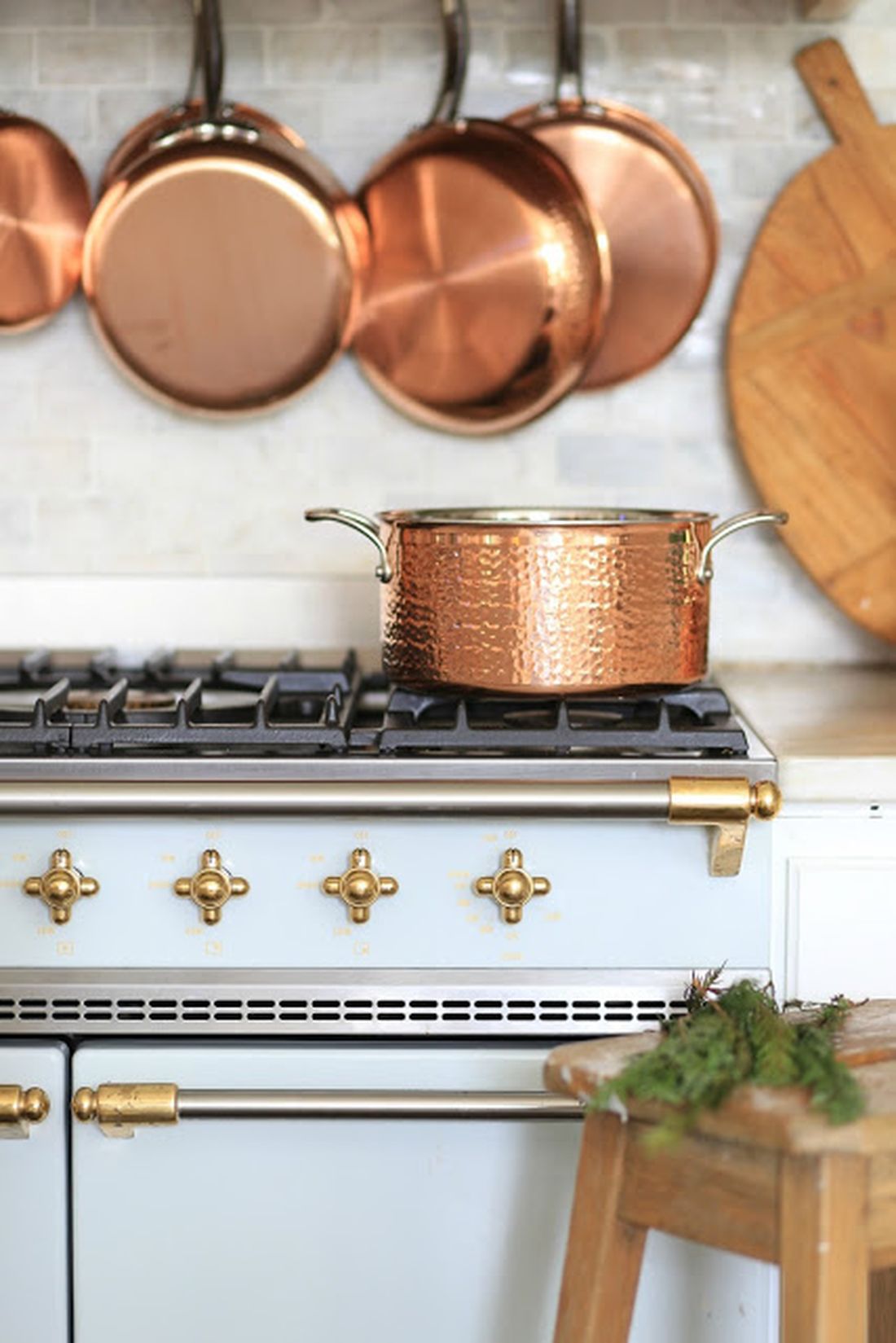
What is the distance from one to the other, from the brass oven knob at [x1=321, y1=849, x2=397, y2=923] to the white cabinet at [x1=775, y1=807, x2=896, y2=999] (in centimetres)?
34

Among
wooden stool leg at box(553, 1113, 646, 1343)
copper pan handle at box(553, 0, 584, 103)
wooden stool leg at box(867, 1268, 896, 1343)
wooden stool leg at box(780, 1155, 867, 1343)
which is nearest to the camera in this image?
wooden stool leg at box(780, 1155, 867, 1343)

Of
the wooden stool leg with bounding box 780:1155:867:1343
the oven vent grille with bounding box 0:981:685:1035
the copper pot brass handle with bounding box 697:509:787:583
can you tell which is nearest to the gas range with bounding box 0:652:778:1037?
the oven vent grille with bounding box 0:981:685:1035

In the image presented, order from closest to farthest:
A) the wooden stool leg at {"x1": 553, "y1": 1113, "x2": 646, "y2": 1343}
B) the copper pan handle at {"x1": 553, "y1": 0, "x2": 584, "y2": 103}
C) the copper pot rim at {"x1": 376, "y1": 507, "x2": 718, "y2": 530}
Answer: the wooden stool leg at {"x1": 553, "y1": 1113, "x2": 646, "y2": 1343}, the copper pot rim at {"x1": 376, "y1": 507, "x2": 718, "y2": 530}, the copper pan handle at {"x1": 553, "y1": 0, "x2": 584, "y2": 103}

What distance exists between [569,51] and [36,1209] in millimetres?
1360

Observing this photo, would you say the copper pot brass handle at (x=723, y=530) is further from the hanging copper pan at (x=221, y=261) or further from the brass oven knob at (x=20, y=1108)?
the brass oven knob at (x=20, y=1108)

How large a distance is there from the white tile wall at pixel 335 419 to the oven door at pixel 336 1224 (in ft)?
2.37

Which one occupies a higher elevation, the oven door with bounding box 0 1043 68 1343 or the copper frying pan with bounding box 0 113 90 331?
the copper frying pan with bounding box 0 113 90 331

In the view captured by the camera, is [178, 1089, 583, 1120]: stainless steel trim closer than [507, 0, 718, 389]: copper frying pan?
A: Yes

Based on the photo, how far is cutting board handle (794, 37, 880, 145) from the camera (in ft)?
6.89

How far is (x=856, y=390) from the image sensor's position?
2.11 metres

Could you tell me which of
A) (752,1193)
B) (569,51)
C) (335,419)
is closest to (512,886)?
(752,1193)

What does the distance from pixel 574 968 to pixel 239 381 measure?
2.87 ft

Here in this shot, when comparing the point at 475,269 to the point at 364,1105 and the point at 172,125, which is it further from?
the point at 364,1105

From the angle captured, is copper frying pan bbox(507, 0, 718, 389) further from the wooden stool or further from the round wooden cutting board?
the wooden stool
